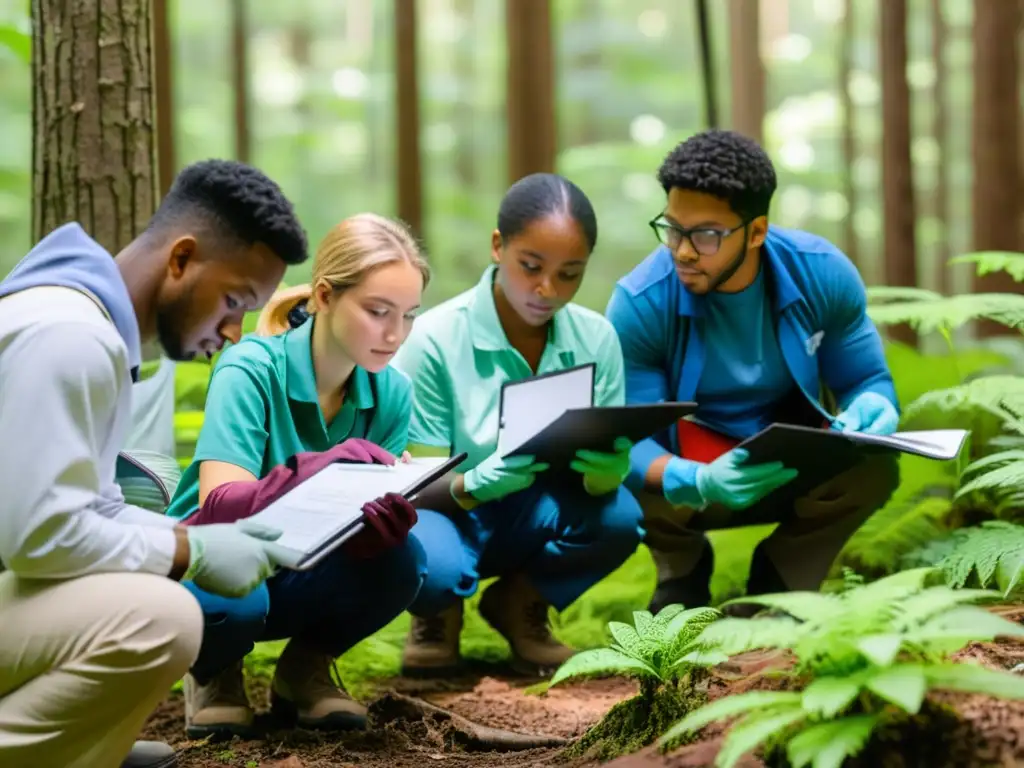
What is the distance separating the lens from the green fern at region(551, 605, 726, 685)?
275 centimetres

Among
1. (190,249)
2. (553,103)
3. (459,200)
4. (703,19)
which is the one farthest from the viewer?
(459,200)

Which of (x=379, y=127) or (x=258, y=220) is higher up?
(x=379, y=127)

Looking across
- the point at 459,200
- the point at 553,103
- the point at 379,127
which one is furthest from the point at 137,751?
the point at 379,127

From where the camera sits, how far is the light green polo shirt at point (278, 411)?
10.3ft

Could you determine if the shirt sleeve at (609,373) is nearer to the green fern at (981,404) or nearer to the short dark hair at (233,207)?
the green fern at (981,404)

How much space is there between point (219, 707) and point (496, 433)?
1.21m

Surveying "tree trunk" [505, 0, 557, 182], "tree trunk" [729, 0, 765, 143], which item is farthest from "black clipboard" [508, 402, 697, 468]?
"tree trunk" [729, 0, 765, 143]

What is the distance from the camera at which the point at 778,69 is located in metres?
18.1

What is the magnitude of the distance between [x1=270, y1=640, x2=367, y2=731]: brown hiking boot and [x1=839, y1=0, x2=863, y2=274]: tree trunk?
1233 cm

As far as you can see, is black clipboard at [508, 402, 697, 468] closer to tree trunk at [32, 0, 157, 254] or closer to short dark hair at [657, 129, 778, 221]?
short dark hair at [657, 129, 778, 221]

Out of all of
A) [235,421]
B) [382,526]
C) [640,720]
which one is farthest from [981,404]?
[235,421]

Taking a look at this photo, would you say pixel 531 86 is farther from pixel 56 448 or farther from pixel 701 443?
pixel 56 448

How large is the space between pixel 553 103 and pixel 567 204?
5273mm

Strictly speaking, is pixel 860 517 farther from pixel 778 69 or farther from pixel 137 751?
pixel 778 69
